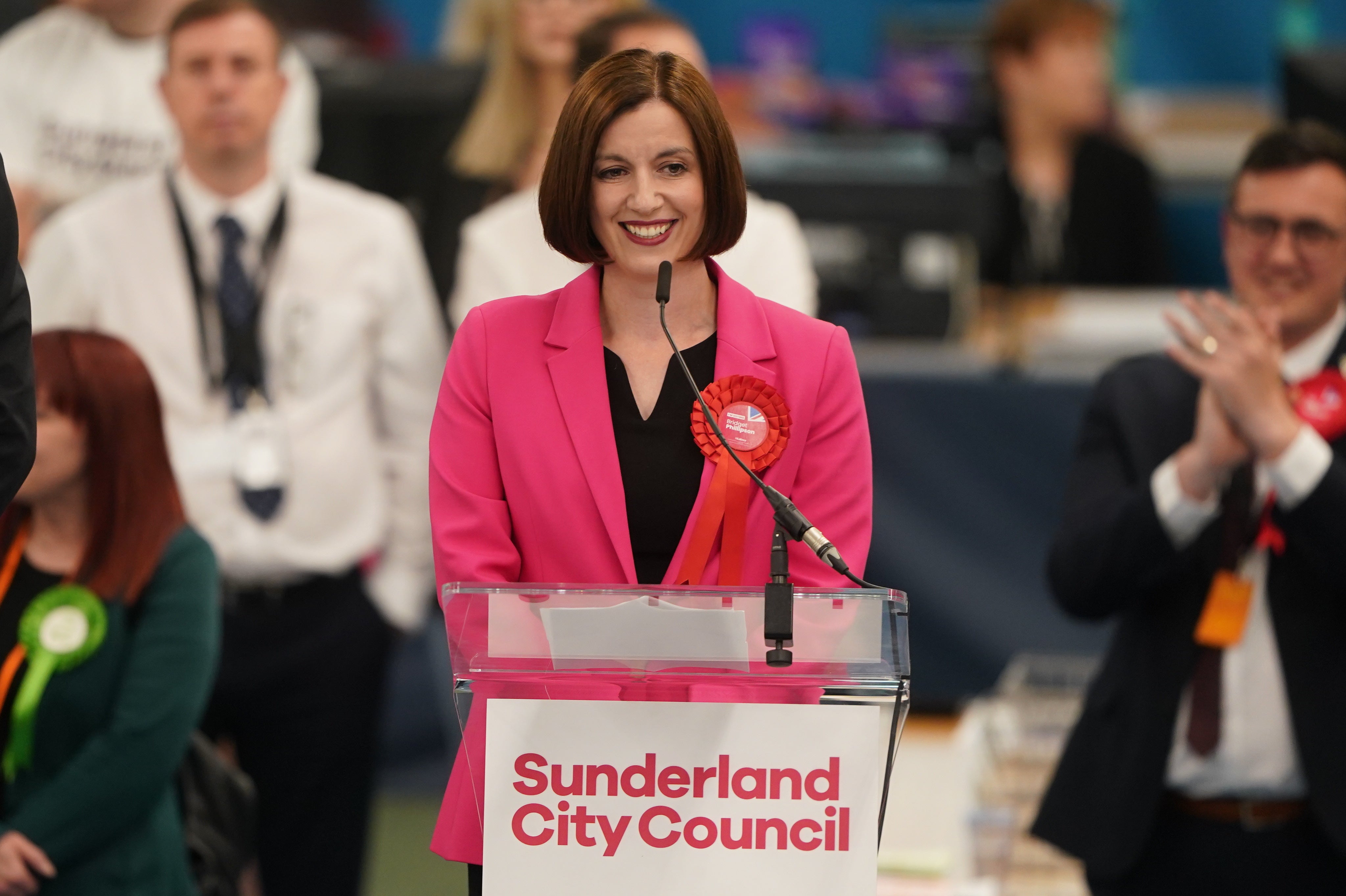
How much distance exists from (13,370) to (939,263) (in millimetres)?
3325

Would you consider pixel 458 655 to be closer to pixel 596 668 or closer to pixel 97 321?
pixel 596 668

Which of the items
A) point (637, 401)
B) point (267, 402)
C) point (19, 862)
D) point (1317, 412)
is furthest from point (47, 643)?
point (1317, 412)

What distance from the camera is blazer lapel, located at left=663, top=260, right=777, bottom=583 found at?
1.88 metres

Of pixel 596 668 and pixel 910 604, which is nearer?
pixel 596 668

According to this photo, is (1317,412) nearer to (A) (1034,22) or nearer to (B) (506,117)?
(B) (506,117)

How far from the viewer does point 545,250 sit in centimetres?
266

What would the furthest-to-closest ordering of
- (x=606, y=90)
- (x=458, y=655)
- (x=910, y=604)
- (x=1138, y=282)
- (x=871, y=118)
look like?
(x=871, y=118) < (x=1138, y=282) < (x=910, y=604) < (x=606, y=90) < (x=458, y=655)

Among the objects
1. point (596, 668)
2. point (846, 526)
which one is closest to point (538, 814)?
point (596, 668)

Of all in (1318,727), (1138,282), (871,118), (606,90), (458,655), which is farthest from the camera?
(871,118)

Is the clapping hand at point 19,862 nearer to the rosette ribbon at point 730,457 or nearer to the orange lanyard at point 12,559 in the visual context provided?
the orange lanyard at point 12,559

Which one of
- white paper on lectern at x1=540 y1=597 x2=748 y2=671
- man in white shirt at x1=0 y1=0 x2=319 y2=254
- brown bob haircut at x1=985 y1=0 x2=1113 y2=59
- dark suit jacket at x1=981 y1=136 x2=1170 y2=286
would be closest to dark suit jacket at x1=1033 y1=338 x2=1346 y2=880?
white paper on lectern at x1=540 y1=597 x2=748 y2=671

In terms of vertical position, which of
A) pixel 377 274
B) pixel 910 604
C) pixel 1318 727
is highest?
pixel 377 274

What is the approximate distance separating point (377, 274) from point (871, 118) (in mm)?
3320

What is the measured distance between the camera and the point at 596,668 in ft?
5.57
